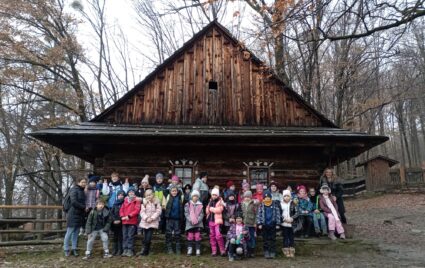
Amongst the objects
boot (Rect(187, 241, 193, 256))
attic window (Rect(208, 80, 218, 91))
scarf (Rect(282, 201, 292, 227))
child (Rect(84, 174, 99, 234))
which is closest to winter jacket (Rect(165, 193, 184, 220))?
boot (Rect(187, 241, 193, 256))

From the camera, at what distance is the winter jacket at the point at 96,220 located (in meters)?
8.59

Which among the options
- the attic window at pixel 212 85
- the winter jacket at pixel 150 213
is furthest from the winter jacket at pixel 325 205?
the attic window at pixel 212 85

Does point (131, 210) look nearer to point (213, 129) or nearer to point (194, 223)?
point (194, 223)

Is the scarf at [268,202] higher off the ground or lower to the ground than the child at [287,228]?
higher

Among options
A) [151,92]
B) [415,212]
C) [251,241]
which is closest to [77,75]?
[151,92]

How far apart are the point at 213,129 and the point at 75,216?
468 centimetres

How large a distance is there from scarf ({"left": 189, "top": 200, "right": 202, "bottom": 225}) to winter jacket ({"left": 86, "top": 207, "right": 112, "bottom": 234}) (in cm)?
203

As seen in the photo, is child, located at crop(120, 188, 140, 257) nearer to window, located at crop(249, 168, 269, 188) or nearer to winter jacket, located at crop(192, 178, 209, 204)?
winter jacket, located at crop(192, 178, 209, 204)

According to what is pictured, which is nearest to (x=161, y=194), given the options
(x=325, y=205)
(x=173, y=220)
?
(x=173, y=220)

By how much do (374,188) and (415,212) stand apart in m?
7.37

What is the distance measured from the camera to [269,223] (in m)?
8.56

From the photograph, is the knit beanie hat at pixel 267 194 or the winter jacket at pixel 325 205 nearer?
the knit beanie hat at pixel 267 194

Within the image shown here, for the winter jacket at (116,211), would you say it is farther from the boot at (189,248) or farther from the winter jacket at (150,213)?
the boot at (189,248)

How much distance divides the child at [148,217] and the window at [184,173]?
2.40 metres
